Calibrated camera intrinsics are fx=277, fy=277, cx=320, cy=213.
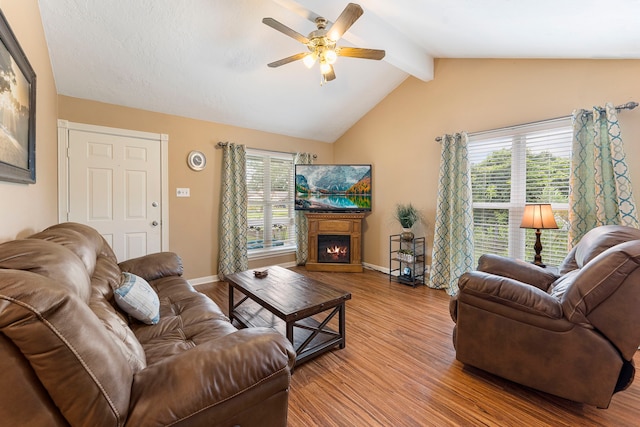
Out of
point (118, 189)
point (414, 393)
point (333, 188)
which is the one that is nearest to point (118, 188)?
point (118, 189)

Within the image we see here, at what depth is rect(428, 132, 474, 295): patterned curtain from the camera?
3.27m

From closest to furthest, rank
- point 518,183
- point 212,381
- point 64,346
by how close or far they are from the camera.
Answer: point 64,346 → point 212,381 → point 518,183

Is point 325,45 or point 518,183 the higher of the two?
point 325,45

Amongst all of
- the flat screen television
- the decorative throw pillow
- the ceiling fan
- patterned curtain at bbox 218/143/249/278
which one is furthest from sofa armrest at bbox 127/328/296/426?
the flat screen television

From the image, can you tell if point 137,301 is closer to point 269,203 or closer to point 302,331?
point 302,331

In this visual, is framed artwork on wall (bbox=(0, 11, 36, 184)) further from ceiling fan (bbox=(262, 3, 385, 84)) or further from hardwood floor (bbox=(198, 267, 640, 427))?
hardwood floor (bbox=(198, 267, 640, 427))

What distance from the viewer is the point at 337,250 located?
454cm

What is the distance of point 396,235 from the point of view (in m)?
4.03

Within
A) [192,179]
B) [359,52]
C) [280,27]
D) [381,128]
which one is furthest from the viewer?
[381,128]

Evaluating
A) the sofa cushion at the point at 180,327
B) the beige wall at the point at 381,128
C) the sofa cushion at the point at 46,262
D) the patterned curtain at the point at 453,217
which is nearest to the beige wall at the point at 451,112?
the beige wall at the point at 381,128

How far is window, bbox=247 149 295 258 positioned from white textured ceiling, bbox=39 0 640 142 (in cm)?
86

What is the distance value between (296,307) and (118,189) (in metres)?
2.76

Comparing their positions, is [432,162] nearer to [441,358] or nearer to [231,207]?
[441,358]

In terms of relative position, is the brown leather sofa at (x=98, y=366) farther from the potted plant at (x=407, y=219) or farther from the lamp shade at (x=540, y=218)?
the potted plant at (x=407, y=219)
